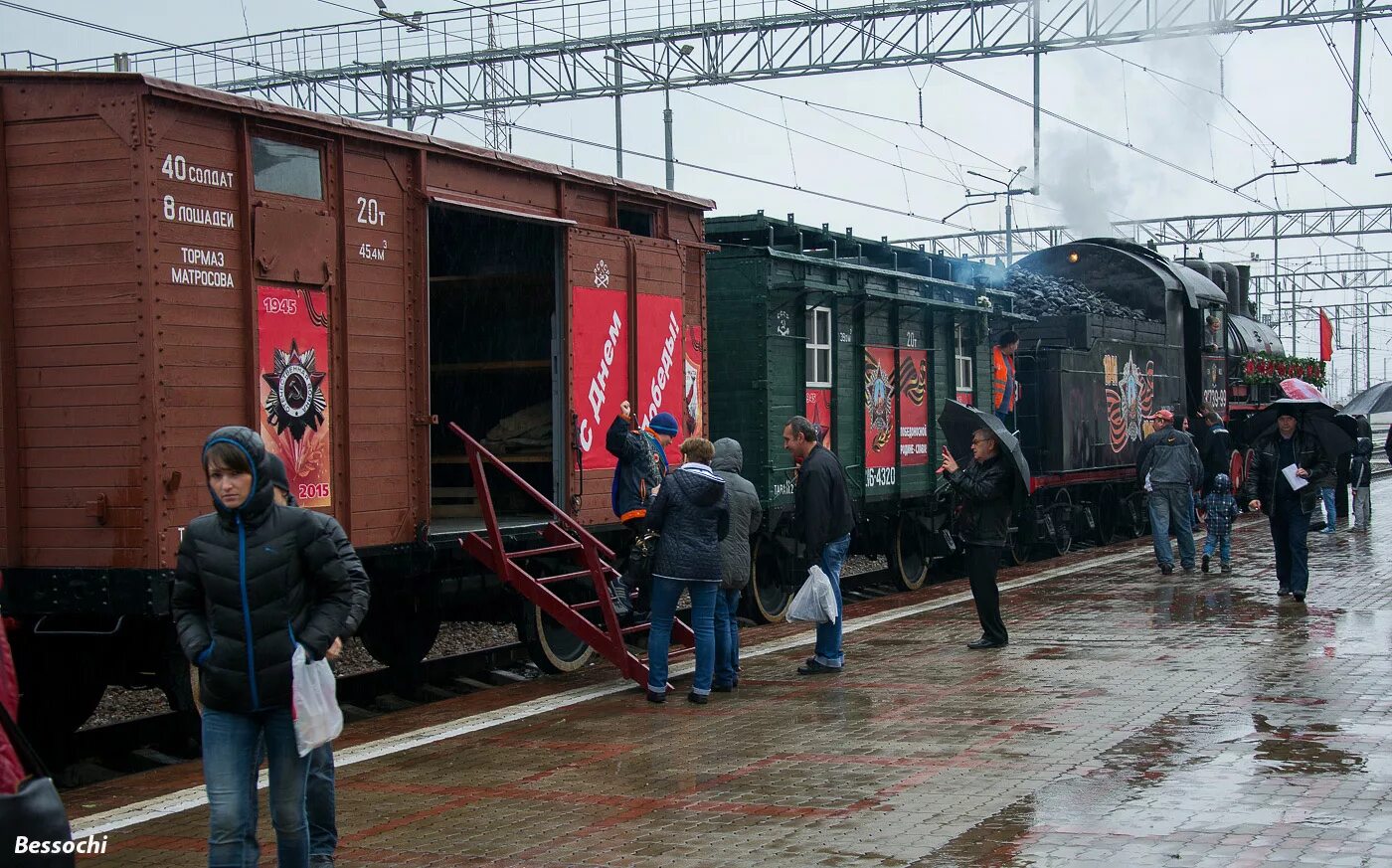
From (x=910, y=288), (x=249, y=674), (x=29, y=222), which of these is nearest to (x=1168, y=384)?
(x=910, y=288)

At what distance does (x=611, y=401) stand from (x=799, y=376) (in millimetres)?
3243

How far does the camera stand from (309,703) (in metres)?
4.95

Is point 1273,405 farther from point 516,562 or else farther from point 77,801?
point 77,801

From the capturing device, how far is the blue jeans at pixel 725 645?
378 inches

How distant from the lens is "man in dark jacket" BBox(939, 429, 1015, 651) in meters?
11.0

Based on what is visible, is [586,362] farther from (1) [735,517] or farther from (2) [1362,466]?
(2) [1362,466]

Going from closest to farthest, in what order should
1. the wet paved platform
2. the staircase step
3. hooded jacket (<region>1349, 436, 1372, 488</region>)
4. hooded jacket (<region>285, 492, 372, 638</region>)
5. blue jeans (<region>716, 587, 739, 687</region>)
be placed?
hooded jacket (<region>285, 492, 372, 638</region>)
the wet paved platform
blue jeans (<region>716, 587, 739, 687</region>)
the staircase step
hooded jacket (<region>1349, 436, 1372, 488</region>)

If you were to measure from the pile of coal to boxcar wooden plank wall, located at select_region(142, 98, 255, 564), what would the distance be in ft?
44.5

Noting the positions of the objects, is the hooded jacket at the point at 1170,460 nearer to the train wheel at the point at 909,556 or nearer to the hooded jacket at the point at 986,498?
the train wheel at the point at 909,556

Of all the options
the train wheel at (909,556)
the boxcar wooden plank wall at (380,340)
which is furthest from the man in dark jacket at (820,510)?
the train wheel at (909,556)

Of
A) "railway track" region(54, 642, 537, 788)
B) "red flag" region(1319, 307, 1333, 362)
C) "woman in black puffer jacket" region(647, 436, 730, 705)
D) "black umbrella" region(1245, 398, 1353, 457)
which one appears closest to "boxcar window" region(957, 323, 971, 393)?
"black umbrella" region(1245, 398, 1353, 457)

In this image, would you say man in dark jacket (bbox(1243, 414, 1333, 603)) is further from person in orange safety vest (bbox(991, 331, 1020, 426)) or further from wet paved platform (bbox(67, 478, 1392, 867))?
person in orange safety vest (bbox(991, 331, 1020, 426))

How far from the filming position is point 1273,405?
13.2 meters

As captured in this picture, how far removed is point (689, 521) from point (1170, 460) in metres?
8.40
